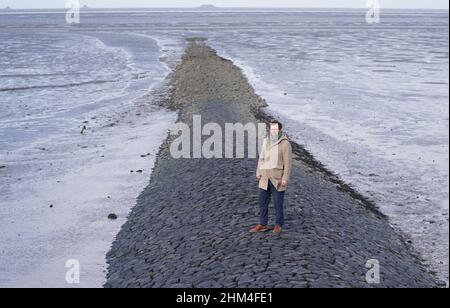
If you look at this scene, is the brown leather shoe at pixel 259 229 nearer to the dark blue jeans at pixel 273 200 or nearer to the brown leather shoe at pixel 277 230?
the dark blue jeans at pixel 273 200

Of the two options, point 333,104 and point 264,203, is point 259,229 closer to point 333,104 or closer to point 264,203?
point 264,203

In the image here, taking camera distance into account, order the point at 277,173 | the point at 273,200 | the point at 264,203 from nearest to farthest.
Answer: the point at 277,173, the point at 273,200, the point at 264,203

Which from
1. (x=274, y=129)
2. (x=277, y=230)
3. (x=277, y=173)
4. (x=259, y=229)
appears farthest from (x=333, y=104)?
(x=274, y=129)

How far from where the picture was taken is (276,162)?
13109mm

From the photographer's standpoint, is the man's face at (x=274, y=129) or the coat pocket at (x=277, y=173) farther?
the coat pocket at (x=277, y=173)

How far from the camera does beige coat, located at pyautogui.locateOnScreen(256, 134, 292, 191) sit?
1302 centimetres

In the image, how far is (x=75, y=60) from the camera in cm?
7312

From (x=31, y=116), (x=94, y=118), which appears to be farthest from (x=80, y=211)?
(x=31, y=116)

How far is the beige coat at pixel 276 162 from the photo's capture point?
13.0 m

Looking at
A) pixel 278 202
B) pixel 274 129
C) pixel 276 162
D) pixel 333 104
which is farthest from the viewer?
pixel 333 104

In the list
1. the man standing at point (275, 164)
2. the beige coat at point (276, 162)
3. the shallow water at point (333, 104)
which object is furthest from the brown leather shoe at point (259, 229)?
the shallow water at point (333, 104)

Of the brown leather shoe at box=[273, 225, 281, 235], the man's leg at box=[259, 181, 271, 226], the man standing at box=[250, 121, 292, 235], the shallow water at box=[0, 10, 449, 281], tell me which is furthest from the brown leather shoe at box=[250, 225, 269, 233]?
the shallow water at box=[0, 10, 449, 281]

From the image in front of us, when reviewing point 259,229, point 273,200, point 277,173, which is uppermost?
point 277,173

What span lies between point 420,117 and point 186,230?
82.9 feet
